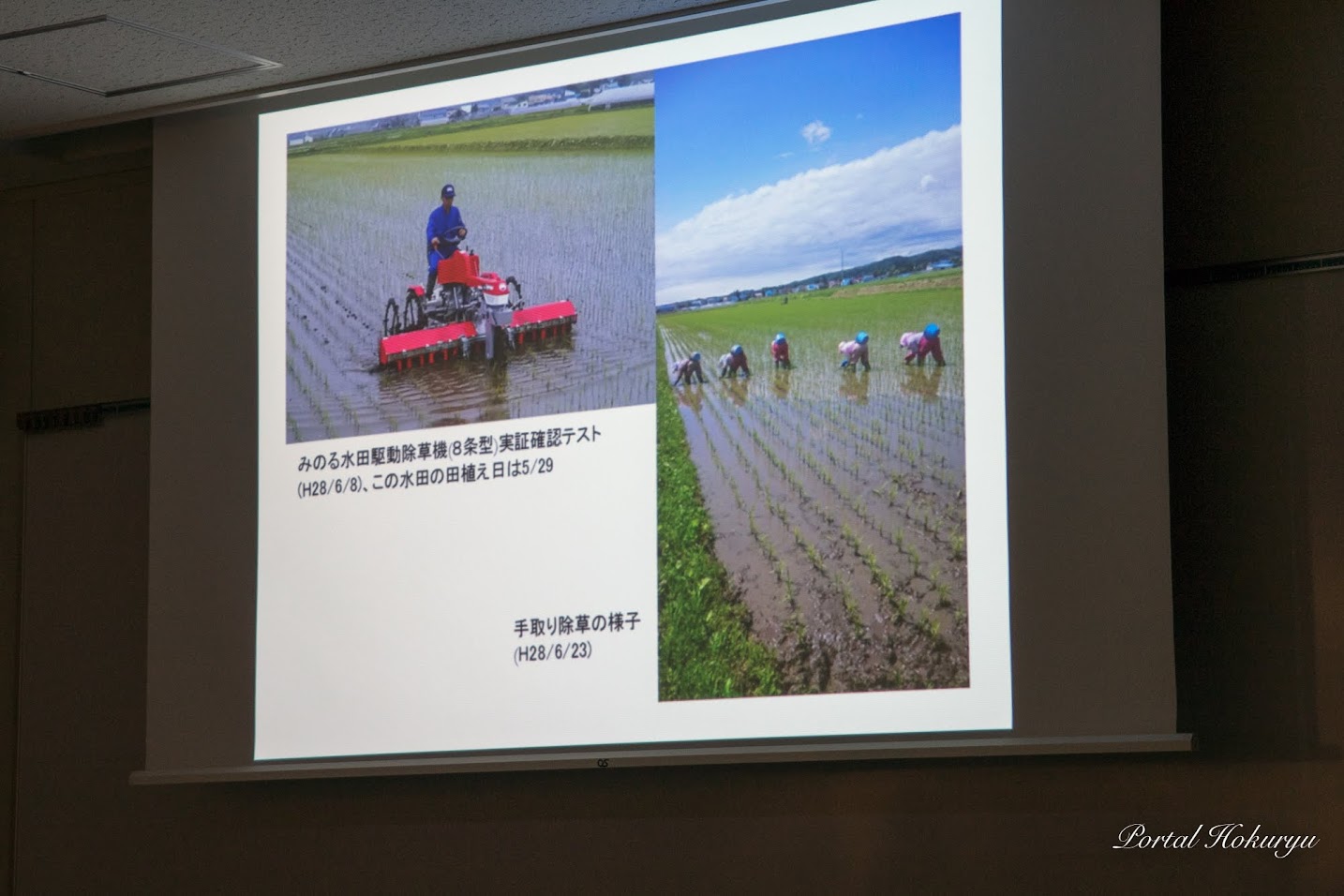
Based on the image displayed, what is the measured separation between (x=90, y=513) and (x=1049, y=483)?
2834 mm

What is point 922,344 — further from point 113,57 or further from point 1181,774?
point 113,57

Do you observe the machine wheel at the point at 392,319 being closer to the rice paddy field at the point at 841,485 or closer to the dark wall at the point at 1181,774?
the dark wall at the point at 1181,774

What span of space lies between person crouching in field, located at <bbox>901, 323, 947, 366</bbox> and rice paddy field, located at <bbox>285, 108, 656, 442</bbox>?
64cm

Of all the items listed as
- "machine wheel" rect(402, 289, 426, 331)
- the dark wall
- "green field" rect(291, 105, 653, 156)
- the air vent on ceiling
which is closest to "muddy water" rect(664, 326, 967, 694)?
the dark wall

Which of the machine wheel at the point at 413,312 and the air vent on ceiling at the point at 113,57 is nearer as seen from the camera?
the air vent on ceiling at the point at 113,57

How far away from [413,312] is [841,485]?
4.11 feet

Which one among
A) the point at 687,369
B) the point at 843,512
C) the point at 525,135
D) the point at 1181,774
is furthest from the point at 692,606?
the point at 525,135

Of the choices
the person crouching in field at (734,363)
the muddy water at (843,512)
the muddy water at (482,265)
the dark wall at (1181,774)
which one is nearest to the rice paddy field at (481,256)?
the muddy water at (482,265)

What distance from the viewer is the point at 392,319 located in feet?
13.1

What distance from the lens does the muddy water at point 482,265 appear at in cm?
375

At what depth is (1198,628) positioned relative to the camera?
10.5ft

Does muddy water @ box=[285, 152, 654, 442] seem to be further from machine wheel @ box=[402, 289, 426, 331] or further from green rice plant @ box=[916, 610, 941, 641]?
green rice plant @ box=[916, 610, 941, 641]

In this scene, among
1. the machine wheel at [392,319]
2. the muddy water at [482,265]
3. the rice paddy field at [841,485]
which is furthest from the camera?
the machine wheel at [392,319]

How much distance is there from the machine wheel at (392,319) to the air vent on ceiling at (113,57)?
720 millimetres
